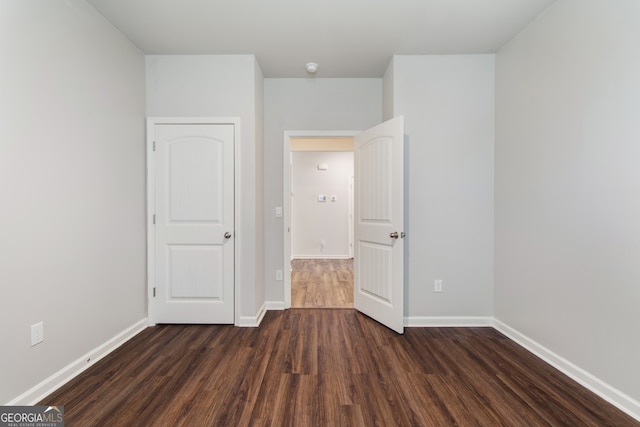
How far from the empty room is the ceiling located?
0.02 meters

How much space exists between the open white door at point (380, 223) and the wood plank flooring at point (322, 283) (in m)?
0.51

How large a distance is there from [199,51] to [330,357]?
3.06 meters

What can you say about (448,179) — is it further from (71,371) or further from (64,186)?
(71,371)


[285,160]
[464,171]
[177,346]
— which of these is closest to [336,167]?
[285,160]

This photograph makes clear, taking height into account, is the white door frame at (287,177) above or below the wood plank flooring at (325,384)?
above

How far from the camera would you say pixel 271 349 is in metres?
2.35

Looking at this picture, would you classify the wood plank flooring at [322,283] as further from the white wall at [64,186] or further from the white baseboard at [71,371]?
the white wall at [64,186]

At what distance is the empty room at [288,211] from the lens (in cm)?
167

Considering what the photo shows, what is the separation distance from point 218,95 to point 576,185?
3113mm

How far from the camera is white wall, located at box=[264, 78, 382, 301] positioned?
10.8 feet

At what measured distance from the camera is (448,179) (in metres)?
2.85

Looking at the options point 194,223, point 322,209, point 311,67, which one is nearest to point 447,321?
point 194,223

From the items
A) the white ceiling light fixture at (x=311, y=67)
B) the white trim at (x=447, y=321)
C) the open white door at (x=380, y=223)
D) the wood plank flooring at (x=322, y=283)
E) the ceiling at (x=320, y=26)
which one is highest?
the ceiling at (x=320, y=26)

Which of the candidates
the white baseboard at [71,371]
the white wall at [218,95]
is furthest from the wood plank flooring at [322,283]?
the white baseboard at [71,371]
